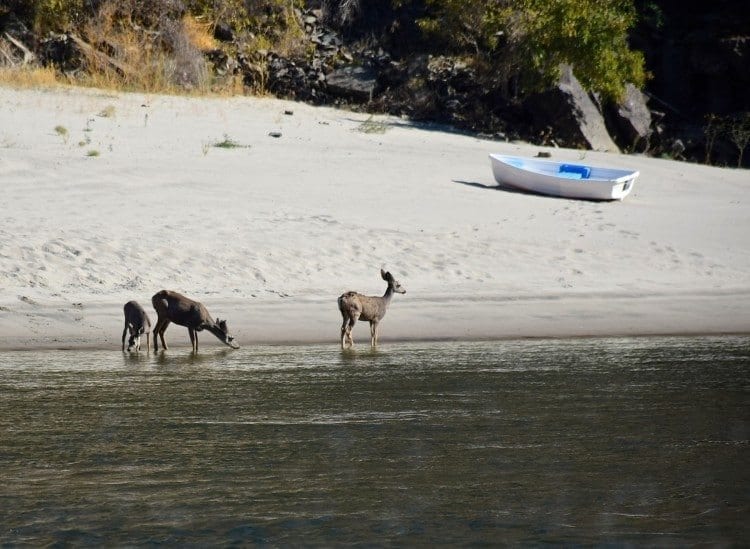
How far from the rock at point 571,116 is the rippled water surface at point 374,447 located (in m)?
15.1

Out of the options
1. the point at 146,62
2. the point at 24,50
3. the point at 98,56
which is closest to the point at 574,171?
the point at 146,62

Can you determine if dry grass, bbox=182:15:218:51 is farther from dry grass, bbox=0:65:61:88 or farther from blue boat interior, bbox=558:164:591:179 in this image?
Answer: blue boat interior, bbox=558:164:591:179

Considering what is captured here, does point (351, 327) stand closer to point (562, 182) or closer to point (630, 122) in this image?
point (562, 182)

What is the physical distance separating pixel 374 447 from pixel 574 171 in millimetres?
14229

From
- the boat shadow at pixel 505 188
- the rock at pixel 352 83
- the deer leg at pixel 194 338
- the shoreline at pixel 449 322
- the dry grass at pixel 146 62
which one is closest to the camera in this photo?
the deer leg at pixel 194 338

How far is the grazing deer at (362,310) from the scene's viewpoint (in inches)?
469

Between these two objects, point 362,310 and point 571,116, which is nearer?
point 362,310

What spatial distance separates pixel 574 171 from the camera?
2155 centimetres

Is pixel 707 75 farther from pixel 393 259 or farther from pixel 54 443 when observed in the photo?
pixel 54 443

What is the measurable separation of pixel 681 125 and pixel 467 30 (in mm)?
6516

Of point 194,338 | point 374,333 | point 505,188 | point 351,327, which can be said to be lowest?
point 194,338

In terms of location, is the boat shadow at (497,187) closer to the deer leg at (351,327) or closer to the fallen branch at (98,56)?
the deer leg at (351,327)

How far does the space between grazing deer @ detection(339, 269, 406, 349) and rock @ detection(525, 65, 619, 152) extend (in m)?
14.8

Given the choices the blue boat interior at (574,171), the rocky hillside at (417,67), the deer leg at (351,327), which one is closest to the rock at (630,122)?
the rocky hillside at (417,67)
